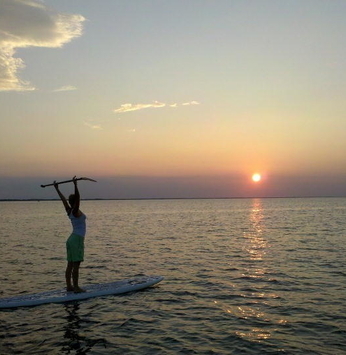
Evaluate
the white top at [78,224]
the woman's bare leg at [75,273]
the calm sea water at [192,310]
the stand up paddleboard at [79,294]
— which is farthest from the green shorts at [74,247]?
the calm sea water at [192,310]

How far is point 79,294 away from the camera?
13.5 metres

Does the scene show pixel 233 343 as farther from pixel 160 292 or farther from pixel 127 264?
pixel 127 264

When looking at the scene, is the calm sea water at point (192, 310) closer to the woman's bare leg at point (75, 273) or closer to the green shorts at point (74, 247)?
the woman's bare leg at point (75, 273)

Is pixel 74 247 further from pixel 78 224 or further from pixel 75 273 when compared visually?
pixel 75 273

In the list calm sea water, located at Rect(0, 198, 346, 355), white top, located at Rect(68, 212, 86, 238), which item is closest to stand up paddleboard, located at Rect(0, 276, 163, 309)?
calm sea water, located at Rect(0, 198, 346, 355)

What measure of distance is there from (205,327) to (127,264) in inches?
441

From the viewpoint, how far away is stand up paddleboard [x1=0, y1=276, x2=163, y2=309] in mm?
12828

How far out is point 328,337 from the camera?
9891 millimetres

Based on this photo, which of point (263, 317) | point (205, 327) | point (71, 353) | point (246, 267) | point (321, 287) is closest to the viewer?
point (71, 353)

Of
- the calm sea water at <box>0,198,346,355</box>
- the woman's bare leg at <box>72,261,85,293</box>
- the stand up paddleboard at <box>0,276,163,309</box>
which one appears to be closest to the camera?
the calm sea water at <box>0,198,346,355</box>

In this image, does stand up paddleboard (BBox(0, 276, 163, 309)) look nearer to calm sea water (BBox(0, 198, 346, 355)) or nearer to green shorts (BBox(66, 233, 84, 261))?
calm sea water (BBox(0, 198, 346, 355))

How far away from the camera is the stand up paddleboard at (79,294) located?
12828 millimetres

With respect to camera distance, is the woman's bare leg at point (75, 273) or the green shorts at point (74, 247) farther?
the woman's bare leg at point (75, 273)

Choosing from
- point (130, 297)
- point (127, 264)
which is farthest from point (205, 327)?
point (127, 264)
